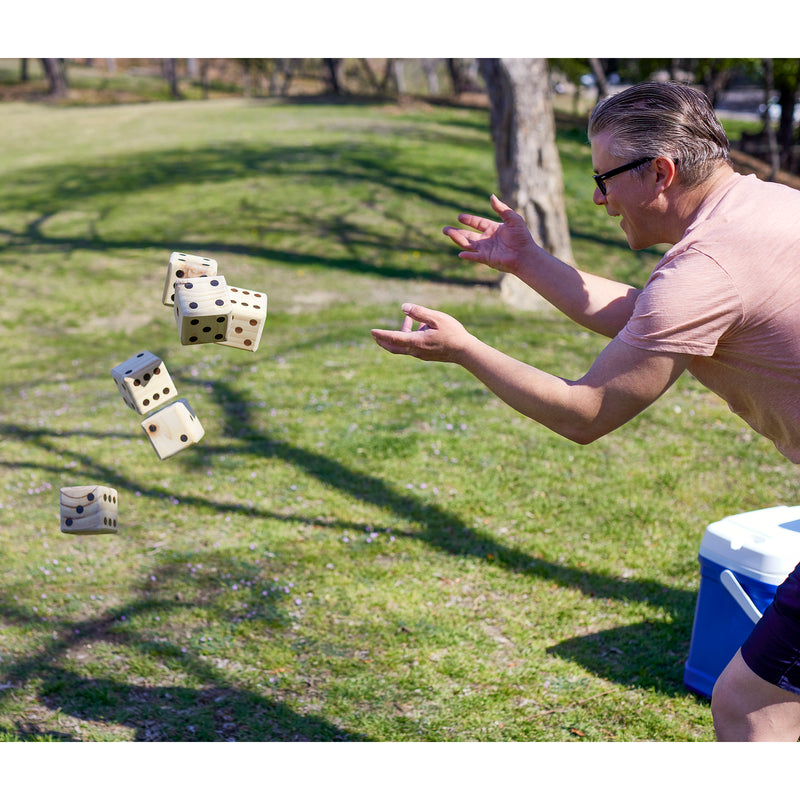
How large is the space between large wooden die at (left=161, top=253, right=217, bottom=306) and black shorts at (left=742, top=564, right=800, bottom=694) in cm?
215

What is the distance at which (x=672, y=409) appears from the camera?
7.34m

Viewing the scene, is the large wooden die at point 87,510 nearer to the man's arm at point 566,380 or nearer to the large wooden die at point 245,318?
the large wooden die at point 245,318

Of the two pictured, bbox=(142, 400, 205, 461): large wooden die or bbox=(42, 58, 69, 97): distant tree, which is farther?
bbox=(42, 58, 69, 97): distant tree

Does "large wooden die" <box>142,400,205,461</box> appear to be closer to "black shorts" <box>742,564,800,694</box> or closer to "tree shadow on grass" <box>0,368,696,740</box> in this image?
"tree shadow on grass" <box>0,368,696,740</box>

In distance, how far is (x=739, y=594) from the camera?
3373 mm

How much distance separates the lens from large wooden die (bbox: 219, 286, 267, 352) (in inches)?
118

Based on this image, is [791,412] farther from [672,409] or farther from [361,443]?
[672,409]

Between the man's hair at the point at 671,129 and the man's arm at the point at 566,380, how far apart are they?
521 mm

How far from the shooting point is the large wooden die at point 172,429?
3.12m

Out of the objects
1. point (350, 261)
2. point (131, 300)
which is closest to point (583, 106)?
point (350, 261)

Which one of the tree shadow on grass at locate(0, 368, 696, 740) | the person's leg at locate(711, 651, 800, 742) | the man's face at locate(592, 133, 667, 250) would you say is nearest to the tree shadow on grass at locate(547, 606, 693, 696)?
the tree shadow on grass at locate(0, 368, 696, 740)

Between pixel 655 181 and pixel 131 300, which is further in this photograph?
pixel 131 300

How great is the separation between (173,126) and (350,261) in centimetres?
1270

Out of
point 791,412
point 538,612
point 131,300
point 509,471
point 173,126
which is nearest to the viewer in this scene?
point 791,412
